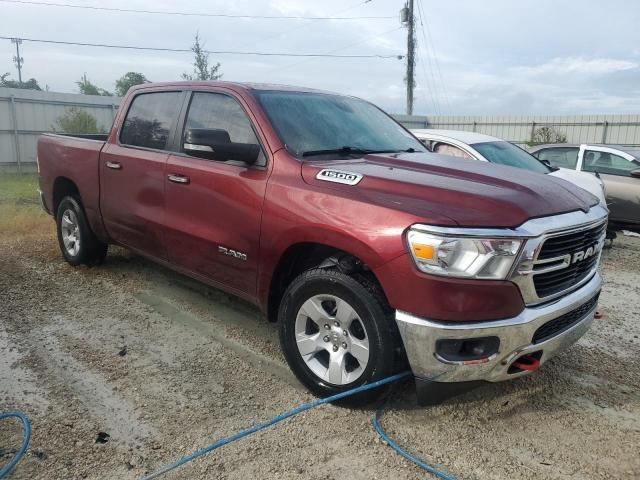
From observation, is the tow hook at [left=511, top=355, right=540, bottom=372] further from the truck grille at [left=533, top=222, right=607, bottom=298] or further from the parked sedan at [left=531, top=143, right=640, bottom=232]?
the parked sedan at [left=531, top=143, right=640, bottom=232]

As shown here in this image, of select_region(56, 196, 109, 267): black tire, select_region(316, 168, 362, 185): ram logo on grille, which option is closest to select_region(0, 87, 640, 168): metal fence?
select_region(56, 196, 109, 267): black tire

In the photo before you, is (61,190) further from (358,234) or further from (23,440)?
(358,234)

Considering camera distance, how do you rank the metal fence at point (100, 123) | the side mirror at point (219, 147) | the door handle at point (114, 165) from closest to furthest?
the side mirror at point (219, 147)
the door handle at point (114, 165)
the metal fence at point (100, 123)

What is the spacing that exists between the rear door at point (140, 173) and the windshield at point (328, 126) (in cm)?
103

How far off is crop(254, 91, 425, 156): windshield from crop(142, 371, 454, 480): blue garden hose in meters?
1.50

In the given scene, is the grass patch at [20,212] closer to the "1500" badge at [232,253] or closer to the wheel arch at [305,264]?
the "1500" badge at [232,253]

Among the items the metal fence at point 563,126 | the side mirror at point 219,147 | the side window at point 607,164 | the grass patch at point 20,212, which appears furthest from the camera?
the metal fence at point 563,126

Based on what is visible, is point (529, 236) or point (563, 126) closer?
point (529, 236)

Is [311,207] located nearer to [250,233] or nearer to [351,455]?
[250,233]

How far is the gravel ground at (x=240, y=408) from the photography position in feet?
8.87

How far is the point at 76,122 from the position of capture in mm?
17109

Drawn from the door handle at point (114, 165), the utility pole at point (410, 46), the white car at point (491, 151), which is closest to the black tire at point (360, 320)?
the door handle at point (114, 165)

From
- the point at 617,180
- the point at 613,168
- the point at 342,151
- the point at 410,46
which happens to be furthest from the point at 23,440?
the point at 410,46

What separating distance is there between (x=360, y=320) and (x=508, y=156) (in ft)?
17.1
